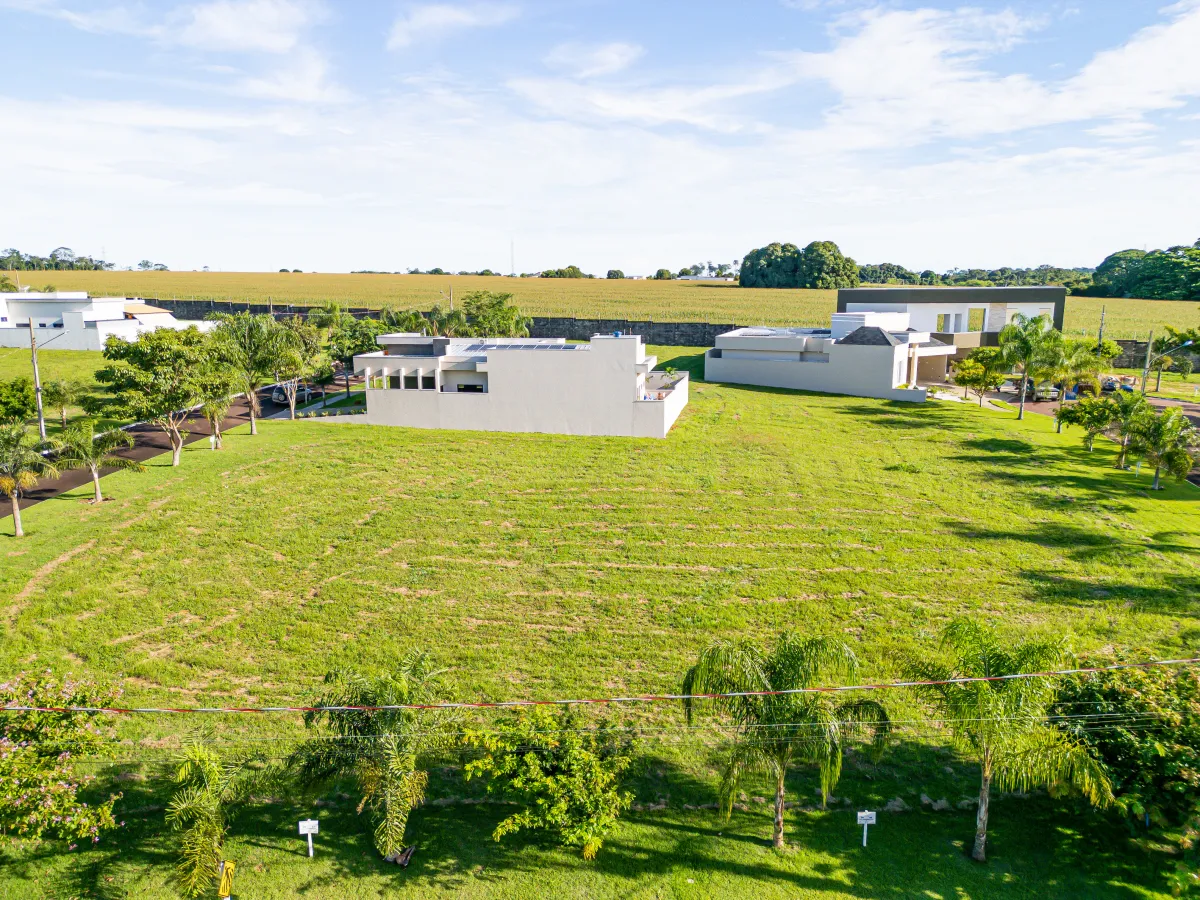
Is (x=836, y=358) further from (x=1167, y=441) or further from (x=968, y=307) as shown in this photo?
(x=1167, y=441)

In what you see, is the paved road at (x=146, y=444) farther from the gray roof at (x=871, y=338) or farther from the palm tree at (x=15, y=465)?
the gray roof at (x=871, y=338)

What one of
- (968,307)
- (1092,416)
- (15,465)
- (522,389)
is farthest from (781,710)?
(968,307)

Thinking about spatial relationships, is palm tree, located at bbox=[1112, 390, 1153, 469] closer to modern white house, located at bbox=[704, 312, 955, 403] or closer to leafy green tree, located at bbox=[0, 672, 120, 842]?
modern white house, located at bbox=[704, 312, 955, 403]

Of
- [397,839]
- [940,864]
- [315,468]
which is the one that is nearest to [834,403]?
[315,468]

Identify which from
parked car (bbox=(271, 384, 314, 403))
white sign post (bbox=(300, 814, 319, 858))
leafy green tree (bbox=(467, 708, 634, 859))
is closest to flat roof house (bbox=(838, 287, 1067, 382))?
parked car (bbox=(271, 384, 314, 403))

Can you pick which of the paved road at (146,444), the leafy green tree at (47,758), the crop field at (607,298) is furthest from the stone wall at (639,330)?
the leafy green tree at (47,758)

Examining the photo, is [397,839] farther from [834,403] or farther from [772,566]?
[834,403]
